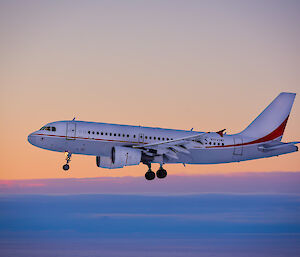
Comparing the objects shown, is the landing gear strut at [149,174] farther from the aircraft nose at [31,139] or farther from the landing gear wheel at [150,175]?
the aircraft nose at [31,139]

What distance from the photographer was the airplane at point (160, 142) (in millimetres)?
55250

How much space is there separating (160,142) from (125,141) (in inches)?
140

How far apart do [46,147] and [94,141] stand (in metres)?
4.92

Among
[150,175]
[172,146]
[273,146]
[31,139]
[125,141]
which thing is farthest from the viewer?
[273,146]

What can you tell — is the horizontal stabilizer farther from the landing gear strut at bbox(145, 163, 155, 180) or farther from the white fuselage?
the landing gear strut at bbox(145, 163, 155, 180)

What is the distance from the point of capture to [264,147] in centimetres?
6216

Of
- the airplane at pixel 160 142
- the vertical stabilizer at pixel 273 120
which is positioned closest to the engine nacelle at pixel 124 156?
the airplane at pixel 160 142

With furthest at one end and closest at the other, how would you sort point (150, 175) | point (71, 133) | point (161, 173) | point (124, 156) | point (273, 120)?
point (273, 120) < point (161, 173) < point (150, 175) < point (71, 133) < point (124, 156)

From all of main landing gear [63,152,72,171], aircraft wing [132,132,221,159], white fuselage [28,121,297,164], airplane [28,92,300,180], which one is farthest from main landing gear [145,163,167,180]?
main landing gear [63,152,72,171]

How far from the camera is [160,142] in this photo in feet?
184

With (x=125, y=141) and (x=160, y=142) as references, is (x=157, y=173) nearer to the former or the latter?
(x=160, y=142)

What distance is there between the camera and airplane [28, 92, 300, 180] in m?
55.2

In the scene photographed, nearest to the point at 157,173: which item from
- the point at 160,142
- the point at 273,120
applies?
the point at 160,142

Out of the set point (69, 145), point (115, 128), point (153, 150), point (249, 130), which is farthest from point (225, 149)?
point (69, 145)
